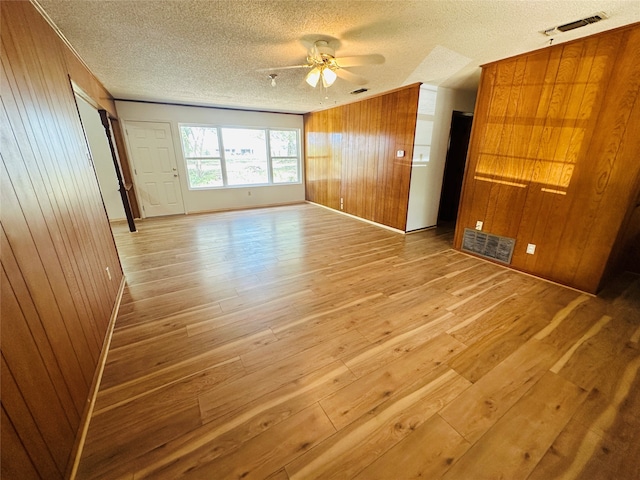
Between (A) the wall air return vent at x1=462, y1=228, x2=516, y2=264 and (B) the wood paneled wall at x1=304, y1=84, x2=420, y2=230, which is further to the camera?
(B) the wood paneled wall at x1=304, y1=84, x2=420, y2=230

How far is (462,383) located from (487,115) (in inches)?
120

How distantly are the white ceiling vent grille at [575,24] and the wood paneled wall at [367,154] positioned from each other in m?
1.74

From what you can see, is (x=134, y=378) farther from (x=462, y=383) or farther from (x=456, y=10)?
(x=456, y=10)

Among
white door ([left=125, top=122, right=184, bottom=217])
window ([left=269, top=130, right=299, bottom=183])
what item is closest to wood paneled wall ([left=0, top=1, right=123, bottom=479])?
white door ([left=125, top=122, right=184, bottom=217])

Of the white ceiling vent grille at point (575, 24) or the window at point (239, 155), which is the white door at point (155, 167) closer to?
the window at point (239, 155)

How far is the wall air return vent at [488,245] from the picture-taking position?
3145 mm

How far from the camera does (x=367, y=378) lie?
1.63m

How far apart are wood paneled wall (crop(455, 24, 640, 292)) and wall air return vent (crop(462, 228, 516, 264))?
75 millimetres

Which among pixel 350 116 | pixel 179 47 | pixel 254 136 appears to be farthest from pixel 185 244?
pixel 350 116

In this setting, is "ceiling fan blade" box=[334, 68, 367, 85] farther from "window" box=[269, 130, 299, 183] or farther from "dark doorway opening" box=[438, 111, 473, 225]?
"window" box=[269, 130, 299, 183]

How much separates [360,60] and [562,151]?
2.32 metres

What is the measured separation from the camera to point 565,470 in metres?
1.16

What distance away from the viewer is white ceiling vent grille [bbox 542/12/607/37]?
1980 mm

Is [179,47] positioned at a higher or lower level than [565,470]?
higher
